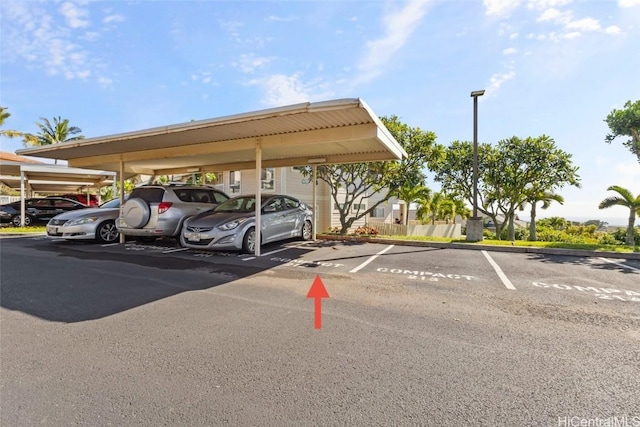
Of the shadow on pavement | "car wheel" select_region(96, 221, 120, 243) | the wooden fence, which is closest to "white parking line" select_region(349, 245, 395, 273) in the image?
the shadow on pavement

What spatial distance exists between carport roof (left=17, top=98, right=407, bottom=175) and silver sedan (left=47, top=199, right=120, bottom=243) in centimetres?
185

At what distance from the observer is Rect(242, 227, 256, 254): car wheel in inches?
323

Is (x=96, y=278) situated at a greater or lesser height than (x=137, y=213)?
lesser

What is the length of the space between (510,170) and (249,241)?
51.1ft

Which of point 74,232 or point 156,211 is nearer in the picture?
point 156,211

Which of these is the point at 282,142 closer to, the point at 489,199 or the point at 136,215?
the point at 136,215

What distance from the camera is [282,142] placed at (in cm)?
804

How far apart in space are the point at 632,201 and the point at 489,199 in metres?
8.93

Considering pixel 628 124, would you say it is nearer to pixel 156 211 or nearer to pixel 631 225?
pixel 631 225

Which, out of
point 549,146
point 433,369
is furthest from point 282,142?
point 549,146

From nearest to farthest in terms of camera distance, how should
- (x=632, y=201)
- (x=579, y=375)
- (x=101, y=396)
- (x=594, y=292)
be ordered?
(x=101, y=396) → (x=579, y=375) → (x=594, y=292) → (x=632, y=201)

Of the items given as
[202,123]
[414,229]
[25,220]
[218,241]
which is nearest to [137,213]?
[218,241]

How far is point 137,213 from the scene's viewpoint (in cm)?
898

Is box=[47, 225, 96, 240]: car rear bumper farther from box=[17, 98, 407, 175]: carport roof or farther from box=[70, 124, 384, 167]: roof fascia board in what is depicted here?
box=[70, 124, 384, 167]: roof fascia board
